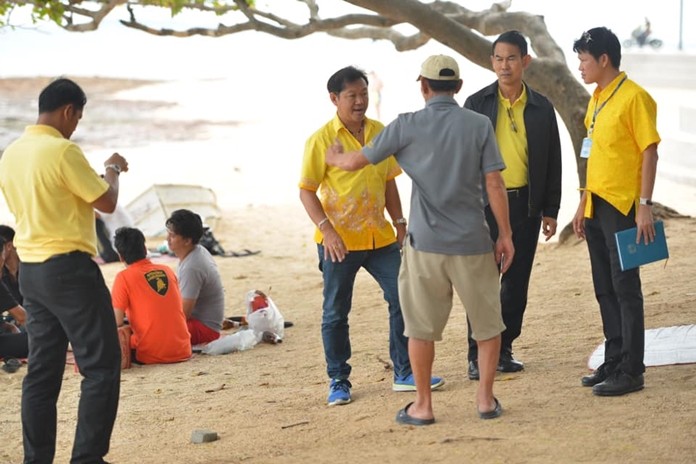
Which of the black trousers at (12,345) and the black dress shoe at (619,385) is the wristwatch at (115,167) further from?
the black trousers at (12,345)

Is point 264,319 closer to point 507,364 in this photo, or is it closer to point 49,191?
point 507,364

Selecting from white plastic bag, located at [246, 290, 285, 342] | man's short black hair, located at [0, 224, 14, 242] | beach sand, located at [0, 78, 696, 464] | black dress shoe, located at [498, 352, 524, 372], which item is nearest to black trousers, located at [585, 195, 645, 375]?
beach sand, located at [0, 78, 696, 464]

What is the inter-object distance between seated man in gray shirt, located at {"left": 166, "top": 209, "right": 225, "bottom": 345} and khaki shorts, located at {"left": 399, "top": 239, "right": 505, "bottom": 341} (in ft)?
11.1

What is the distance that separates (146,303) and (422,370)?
3117mm

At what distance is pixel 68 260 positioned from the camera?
4.85m

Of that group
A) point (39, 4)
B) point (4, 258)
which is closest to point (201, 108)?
point (39, 4)

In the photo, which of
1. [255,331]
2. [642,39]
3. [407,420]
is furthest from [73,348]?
[642,39]

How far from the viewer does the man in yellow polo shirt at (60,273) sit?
4.80 m

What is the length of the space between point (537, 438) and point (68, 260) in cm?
211

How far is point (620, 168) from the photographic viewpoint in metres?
5.36

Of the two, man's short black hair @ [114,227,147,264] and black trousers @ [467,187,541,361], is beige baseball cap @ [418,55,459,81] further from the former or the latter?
man's short black hair @ [114,227,147,264]

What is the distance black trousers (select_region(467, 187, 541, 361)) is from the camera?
6.04 metres

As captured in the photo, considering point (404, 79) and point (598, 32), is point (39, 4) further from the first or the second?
point (404, 79)

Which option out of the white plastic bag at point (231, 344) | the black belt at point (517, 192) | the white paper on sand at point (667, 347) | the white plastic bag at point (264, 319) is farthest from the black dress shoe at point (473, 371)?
the white plastic bag at point (264, 319)
